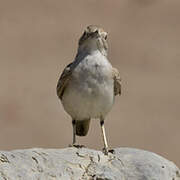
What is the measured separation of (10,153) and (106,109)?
2447 mm

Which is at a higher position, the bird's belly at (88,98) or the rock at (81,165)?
the bird's belly at (88,98)

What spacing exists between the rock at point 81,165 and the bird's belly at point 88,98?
114 cm

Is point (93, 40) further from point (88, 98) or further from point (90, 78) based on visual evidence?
point (88, 98)

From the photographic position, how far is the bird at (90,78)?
13820mm

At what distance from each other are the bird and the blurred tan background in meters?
9.31

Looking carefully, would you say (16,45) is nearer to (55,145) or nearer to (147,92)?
(147,92)

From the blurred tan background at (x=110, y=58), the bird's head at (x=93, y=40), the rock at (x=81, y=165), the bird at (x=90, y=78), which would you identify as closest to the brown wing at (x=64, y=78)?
the bird at (x=90, y=78)

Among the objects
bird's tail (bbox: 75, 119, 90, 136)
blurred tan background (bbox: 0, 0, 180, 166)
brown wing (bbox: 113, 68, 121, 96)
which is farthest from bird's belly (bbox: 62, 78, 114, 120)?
blurred tan background (bbox: 0, 0, 180, 166)

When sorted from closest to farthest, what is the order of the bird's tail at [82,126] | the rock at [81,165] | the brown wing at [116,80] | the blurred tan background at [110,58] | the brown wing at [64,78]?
the rock at [81,165]
the brown wing at [64,78]
the brown wing at [116,80]
the bird's tail at [82,126]
the blurred tan background at [110,58]

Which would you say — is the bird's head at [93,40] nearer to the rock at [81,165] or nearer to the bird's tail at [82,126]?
the bird's tail at [82,126]

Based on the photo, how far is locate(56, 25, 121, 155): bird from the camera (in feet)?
45.3

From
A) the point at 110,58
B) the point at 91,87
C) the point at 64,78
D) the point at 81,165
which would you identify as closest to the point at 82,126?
the point at 64,78

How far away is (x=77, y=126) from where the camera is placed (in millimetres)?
14570

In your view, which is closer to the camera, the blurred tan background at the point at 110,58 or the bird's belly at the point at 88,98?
the bird's belly at the point at 88,98
